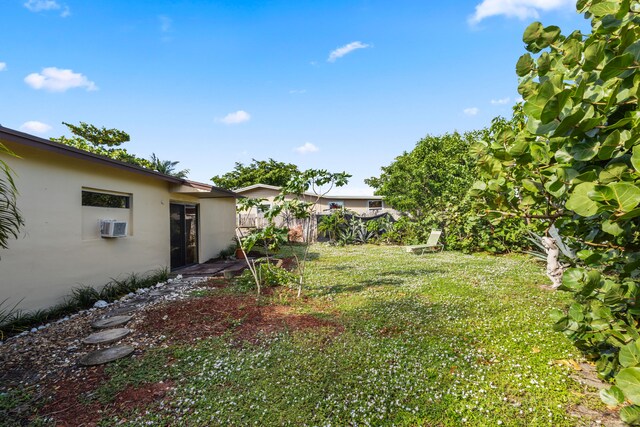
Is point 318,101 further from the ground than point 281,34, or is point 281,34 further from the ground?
point 281,34

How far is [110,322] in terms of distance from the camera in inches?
191

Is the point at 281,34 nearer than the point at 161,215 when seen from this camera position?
No

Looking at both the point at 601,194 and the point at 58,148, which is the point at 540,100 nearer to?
the point at 601,194

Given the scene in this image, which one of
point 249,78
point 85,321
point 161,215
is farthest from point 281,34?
point 85,321

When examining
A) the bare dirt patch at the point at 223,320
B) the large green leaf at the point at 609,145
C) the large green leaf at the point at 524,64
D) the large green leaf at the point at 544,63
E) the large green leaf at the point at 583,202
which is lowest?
the bare dirt patch at the point at 223,320

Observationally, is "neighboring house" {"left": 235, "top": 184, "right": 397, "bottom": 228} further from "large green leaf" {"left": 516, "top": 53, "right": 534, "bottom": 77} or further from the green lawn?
"large green leaf" {"left": 516, "top": 53, "right": 534, "bottom": 77}

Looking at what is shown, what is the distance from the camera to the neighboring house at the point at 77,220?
4.97 metres

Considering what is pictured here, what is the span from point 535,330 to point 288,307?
12.6 feet

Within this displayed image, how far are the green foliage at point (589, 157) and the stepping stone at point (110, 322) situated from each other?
5.58 m

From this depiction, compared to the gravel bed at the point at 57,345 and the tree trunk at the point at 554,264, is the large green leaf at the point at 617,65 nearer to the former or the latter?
the gravel bed at the point at 57,345

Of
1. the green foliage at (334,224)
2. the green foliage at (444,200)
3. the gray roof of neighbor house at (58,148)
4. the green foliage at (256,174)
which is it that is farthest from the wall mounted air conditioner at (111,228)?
the green foliage at (256,174)

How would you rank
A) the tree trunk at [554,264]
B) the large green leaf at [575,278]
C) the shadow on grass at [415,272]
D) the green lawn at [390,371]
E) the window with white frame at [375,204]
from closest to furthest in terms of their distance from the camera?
the large green leaf at [575,278] → the green lawn at [390,371] → the tree trunk at [554,264] → the shadow on grass at [415,272] → the window with white frame at [375,204]

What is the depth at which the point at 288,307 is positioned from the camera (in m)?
5.47

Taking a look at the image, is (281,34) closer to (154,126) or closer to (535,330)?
(154,126)
